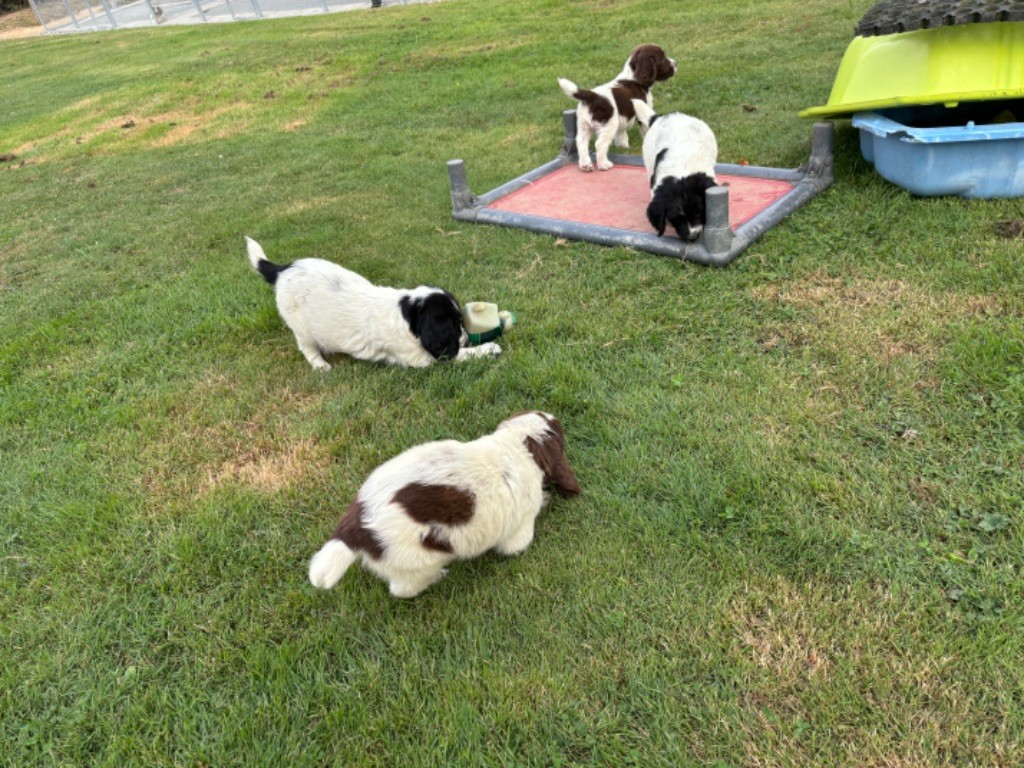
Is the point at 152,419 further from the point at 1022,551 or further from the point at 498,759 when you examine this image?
the point at 1022,551

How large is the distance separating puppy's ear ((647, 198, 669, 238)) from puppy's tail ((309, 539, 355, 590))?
3347 mm

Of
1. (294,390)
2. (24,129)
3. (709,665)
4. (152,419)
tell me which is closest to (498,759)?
(709,665)

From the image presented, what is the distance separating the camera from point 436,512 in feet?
7.54

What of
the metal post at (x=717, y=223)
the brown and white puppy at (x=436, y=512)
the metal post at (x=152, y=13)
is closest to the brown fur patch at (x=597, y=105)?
the metal post at (x=717, y=223)

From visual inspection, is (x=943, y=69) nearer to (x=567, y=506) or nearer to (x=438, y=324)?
(x=438, y=324)

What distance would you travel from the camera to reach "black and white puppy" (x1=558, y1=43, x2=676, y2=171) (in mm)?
6297

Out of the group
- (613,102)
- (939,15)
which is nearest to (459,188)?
(613,102)

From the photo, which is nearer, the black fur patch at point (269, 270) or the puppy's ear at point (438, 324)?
the puppy's ear at point (438, 324)

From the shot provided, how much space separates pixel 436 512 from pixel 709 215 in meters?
2.91

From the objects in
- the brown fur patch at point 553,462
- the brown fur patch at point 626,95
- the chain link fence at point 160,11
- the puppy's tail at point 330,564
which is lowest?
the brown fur patch at point 553,462

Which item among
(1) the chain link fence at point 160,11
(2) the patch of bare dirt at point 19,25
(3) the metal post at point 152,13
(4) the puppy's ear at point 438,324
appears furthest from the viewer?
Answer: (2) the patch of bare dirt at point 19,25

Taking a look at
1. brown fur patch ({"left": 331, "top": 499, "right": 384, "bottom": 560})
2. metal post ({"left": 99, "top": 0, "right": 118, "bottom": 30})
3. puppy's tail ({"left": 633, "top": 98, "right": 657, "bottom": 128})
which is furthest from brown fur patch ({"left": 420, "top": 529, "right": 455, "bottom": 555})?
metal post ({"left": 99, "top": 0, "right": 118, "bottom": 30})

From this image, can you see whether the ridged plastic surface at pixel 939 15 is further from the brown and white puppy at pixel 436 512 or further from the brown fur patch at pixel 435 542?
the brown fur patch at pixel 435 542

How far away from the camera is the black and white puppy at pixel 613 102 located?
6.30 metres
